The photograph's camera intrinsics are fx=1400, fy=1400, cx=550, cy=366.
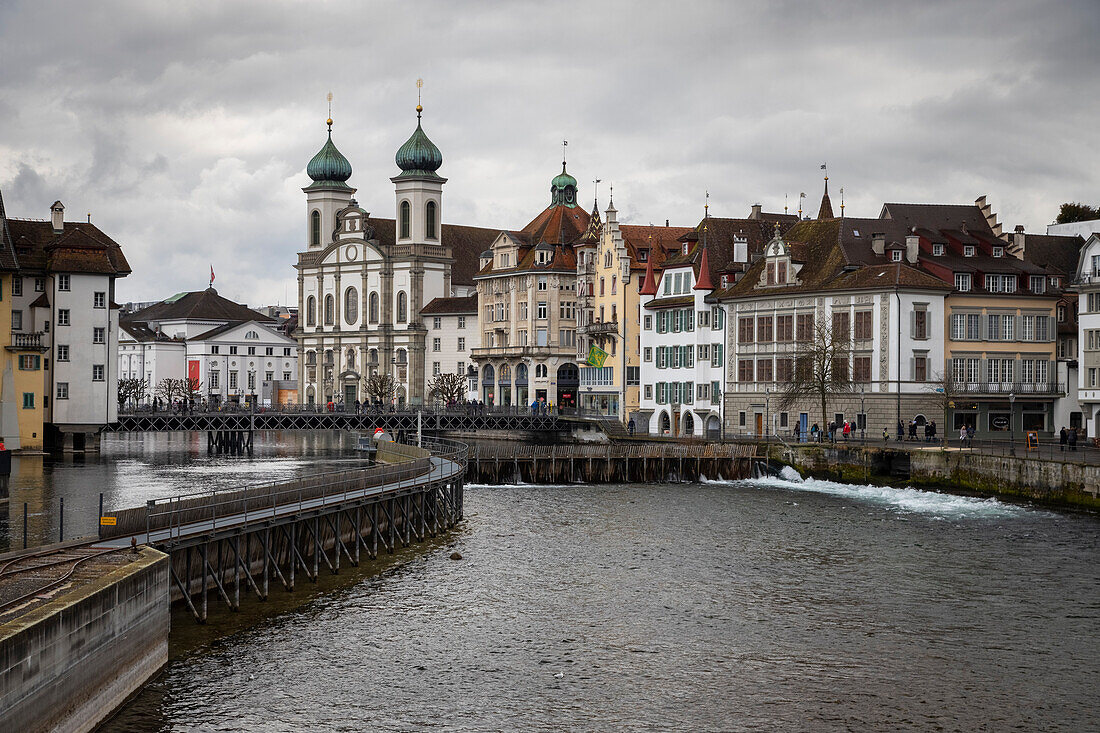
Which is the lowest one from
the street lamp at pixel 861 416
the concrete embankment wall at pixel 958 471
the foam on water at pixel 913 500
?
the foam on water at pixel 913 500

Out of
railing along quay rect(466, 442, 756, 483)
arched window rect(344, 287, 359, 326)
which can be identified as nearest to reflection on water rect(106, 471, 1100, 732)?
railing along quay rect(466, 442, 756, 483)

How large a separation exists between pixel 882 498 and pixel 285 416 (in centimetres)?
5439

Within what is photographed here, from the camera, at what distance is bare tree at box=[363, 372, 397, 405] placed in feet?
493

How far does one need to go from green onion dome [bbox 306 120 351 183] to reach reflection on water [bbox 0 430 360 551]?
50553 mm

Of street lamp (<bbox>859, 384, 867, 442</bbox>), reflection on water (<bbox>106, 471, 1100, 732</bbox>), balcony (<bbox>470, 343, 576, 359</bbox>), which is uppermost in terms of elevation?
balcony (<bbox>470, 343, 576, 359</bbox>)

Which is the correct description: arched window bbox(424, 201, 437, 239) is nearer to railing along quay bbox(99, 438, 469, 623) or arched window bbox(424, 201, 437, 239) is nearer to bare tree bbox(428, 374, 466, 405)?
bare tree bbox(428, 374, 466, 405)

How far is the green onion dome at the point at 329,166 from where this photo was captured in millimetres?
166500

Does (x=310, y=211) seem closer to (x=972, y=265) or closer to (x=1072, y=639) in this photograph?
(x=972, y=265)

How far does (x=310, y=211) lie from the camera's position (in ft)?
547

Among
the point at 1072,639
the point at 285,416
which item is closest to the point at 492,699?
the point at 1072,639

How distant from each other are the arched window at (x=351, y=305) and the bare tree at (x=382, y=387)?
26.3 feet

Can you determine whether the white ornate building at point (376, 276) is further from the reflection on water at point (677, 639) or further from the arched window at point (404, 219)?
the reflection on water at point (677, 639)

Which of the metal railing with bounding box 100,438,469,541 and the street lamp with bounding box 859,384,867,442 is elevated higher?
the street lamp with bounding box 859,384,867,442

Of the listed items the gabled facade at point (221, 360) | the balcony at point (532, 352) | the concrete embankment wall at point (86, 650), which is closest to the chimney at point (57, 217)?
the balcony at point (532, 352)
